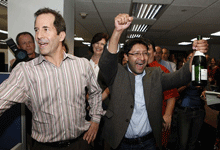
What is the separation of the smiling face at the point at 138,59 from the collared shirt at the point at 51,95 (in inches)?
18.6

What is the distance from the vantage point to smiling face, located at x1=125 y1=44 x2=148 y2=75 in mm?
1524

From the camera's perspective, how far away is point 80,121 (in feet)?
4.32

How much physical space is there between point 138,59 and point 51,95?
76 centimetres

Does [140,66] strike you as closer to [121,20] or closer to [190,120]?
[121,20]

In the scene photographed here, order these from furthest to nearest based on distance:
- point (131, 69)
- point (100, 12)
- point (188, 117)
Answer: point (100, 12) < point (188, 117) < point (131, 69)

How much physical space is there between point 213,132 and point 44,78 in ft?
12.7

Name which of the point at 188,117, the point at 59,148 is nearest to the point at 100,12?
A: the point at 188,117

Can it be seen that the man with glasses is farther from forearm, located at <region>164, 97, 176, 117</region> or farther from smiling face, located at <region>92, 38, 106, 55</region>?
smiling face, located at <region>92, 38, 106, 55</region>

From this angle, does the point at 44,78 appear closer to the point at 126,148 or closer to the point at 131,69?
the point at 131,69

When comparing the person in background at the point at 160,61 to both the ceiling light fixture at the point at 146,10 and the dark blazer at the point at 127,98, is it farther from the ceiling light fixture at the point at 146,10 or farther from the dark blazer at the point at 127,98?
the dark blazer at the point at 127,98

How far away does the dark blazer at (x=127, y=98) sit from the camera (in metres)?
1.44

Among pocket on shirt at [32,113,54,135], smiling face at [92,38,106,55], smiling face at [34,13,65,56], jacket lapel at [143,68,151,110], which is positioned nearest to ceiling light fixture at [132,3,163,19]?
smiling face at [92,38,106,55]

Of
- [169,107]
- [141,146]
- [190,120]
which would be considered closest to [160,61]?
[190,120]

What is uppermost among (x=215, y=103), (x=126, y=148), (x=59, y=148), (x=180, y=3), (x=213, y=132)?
(x=180, y=3)
